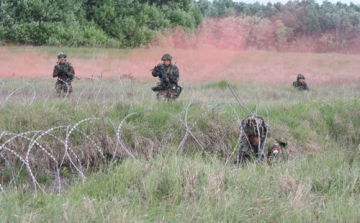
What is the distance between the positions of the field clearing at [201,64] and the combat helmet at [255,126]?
12.0 meters

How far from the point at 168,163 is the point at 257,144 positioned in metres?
1.70

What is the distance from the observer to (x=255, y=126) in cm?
678

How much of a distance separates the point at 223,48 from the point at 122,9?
16.8 ft

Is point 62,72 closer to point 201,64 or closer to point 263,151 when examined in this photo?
point 263,151

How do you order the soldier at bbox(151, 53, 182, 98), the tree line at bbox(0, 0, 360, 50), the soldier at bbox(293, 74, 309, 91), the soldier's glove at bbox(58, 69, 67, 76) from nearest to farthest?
the soldier at bbox(151, 53, 182, 98), the soldier's glove at bbox(58, 69, 67, 76), the soldier at bbox(293, 74, 309, 91), the tree line at bbox(0, 0, 360, 50)

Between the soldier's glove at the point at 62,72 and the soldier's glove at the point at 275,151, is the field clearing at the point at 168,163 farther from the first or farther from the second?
the soldier's glove at the point at 62,72

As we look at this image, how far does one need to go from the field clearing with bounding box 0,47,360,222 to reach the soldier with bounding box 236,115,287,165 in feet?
0.97

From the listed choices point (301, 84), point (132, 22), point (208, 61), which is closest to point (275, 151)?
point (301, 84)

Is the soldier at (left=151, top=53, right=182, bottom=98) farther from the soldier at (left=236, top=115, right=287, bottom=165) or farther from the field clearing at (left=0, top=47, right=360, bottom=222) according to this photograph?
the soldier at (left=236, top=115, right=287, bottom=165)

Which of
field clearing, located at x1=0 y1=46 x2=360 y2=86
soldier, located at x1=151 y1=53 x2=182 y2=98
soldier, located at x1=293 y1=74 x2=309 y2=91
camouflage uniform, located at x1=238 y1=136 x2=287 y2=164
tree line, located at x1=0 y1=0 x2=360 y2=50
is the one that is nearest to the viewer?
camouflage uniform, located at x1=238 y1=136 x2=287 y2=164

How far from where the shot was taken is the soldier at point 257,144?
6676mm

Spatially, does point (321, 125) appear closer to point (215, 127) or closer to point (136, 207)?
point (215, 127)

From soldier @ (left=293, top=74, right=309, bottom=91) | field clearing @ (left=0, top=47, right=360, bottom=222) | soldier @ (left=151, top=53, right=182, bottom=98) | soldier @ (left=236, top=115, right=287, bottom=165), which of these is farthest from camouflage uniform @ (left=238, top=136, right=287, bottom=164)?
soldier @ (left=293, top=74, right=309, bottom=91)

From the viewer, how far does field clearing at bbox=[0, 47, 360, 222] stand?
476cm
